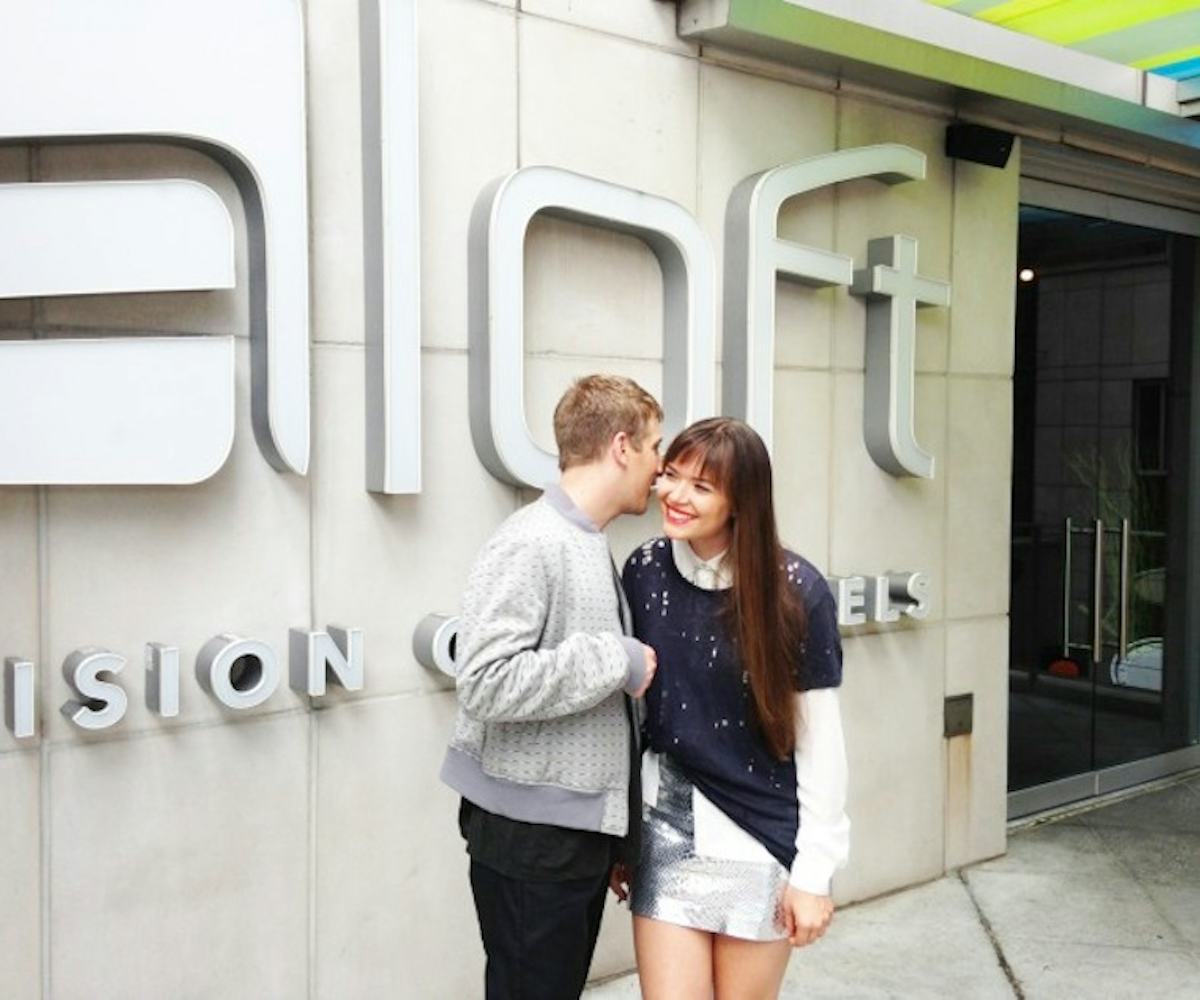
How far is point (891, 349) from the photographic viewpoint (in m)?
5.20

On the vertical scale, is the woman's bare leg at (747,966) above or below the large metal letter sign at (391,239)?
below

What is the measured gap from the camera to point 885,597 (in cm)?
524

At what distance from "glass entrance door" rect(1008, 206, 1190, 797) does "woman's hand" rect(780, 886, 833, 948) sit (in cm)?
410

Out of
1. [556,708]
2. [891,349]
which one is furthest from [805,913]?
[891,349]

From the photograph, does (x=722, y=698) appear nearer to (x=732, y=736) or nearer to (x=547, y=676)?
(x=732, y=736)

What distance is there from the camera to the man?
248 cm

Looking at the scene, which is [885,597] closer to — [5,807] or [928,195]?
[928,195]

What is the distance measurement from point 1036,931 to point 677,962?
2.91 m

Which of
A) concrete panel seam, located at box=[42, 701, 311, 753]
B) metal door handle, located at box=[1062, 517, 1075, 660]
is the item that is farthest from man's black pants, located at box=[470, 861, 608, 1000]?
metal door handle, located at box=[1062, 517, 1075, 660]

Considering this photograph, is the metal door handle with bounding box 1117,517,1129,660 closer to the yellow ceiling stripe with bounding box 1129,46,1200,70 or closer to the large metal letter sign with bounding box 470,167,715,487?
the yellow ceiling stripe with bounding box 1129,46,1200,70

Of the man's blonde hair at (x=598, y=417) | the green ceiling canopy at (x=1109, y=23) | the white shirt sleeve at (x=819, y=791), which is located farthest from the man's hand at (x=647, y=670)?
the green ceiling canopy at (x=1109, y=23)

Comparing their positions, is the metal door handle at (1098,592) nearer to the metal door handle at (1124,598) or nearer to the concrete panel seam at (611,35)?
the metal door handle at (1124,598)

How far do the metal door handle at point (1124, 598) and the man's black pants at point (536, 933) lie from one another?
5.33 m

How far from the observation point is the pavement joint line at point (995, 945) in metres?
4.56
